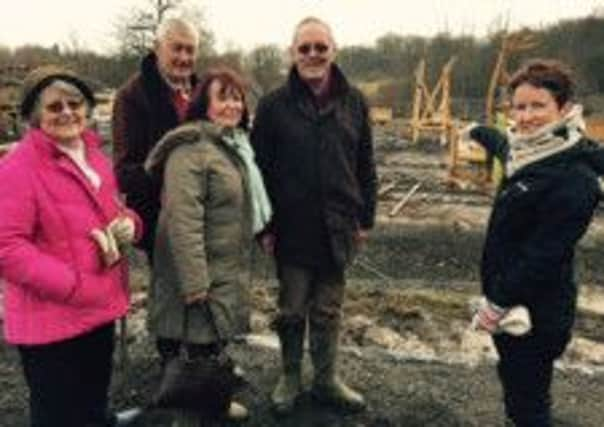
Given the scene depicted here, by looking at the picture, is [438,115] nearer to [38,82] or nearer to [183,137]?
[183,137]

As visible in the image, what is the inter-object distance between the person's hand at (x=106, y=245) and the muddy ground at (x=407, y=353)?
1284 mm

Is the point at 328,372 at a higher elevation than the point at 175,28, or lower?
lower

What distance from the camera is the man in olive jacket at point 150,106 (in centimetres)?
418

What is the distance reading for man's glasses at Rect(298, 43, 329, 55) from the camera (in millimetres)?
4219

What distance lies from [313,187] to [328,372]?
1.10 metres

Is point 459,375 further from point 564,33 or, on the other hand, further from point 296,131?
point 564,33

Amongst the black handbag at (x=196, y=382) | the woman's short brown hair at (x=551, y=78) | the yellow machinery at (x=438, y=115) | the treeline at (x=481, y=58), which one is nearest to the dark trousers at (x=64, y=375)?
the black handbag at (x=196, y=382)

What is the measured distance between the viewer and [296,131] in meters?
4.30

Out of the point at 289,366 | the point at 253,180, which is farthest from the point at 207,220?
the point at 289,366

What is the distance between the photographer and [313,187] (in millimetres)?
4348

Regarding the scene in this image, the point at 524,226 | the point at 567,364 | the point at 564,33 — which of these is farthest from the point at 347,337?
the point at 564,33

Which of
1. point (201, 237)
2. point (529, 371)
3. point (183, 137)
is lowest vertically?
point (529, 371)

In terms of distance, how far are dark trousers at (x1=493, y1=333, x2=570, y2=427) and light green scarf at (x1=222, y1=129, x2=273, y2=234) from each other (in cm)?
123

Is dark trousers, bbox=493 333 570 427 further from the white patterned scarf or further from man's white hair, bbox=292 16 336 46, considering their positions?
man's white hair, bbox=292 16 336 46
